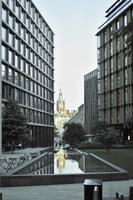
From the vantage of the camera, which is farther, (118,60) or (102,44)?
(102,44)

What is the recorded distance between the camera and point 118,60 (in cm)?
7819

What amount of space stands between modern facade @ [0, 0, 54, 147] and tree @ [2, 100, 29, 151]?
589 centimetres

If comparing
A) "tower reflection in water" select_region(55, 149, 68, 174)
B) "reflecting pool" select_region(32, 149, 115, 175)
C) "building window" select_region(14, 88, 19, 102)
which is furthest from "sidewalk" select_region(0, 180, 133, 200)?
"building window" select_region(14, 88, 19, 102)

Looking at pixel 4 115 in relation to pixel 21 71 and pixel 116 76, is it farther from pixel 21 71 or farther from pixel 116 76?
pixel 116 76

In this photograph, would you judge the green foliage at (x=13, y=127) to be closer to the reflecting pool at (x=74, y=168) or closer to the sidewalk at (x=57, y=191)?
the reflecting pool at (x=74, y=168)

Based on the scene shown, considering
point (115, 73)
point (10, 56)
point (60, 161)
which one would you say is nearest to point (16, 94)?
point (10, 56)

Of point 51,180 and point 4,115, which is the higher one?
point 4,115

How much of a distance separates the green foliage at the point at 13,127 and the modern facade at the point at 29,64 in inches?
233

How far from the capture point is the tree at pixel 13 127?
145 feet

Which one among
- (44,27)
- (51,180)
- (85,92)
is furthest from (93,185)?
(85,92)

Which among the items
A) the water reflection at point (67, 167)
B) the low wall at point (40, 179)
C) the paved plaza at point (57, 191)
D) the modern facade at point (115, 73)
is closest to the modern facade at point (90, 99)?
the modern facade at point (115, 73)

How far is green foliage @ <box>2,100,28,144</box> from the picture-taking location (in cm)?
4403

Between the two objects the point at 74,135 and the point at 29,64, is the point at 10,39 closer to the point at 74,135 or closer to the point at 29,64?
the point at 29,64

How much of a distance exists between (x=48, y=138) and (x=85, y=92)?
80.6 meters
